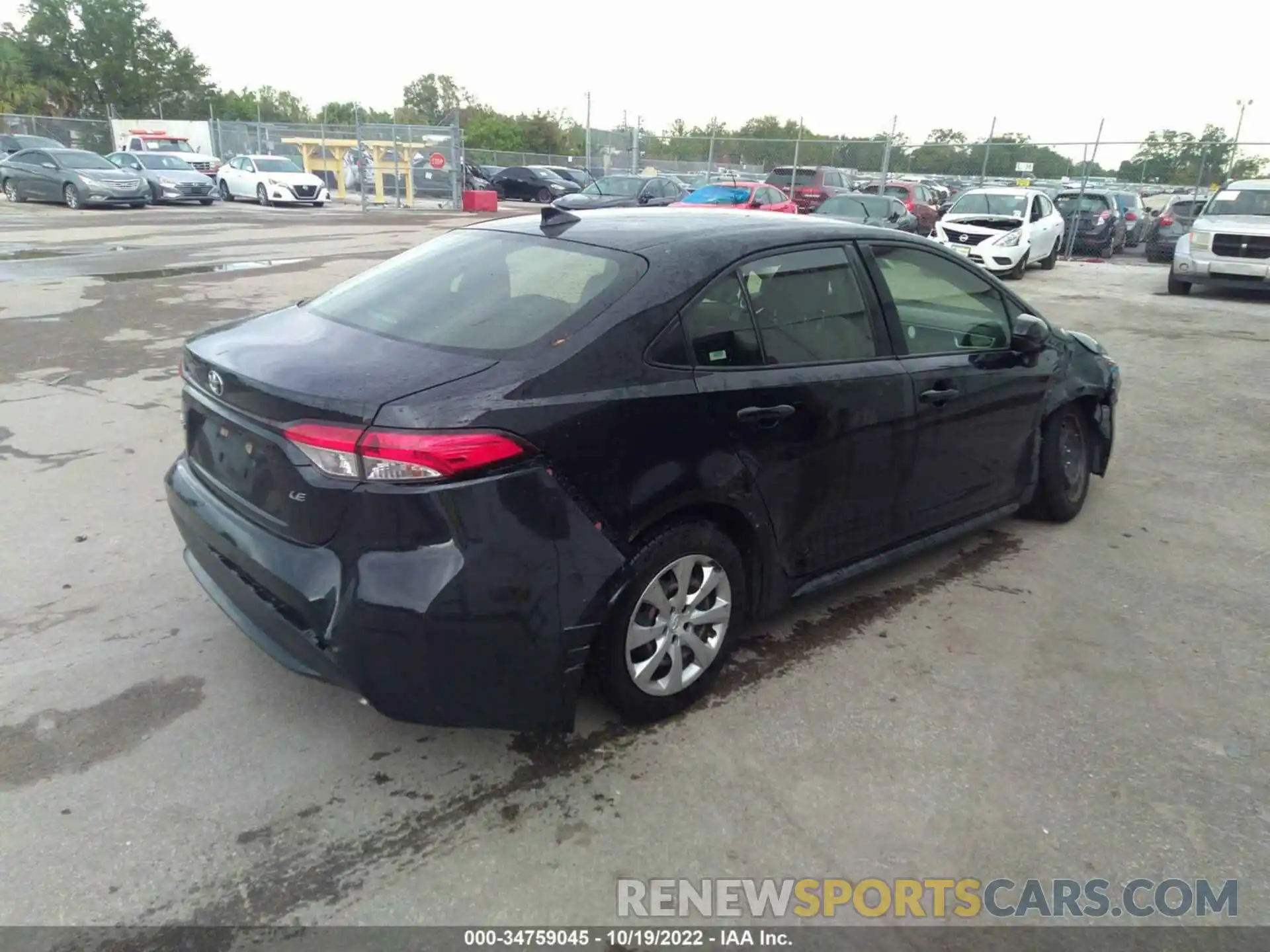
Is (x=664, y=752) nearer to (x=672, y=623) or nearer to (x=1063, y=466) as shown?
(x=672, y=623)

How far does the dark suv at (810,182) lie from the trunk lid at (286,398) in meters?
23.7

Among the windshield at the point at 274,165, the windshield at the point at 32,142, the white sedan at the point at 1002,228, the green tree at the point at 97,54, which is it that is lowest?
the white sedan at the point at 1002,228

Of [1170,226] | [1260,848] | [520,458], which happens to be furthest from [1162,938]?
[1170,226]

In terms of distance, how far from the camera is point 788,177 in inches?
1094

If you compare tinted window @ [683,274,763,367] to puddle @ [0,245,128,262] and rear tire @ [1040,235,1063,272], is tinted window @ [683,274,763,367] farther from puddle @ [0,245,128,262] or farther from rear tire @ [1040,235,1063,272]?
rear tire @ [1040,235,1063,272]

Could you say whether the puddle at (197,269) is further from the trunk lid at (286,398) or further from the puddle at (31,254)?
the trunk lid at (286,398)

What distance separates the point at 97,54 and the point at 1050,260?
7645 centimetres

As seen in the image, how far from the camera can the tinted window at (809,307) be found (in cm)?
321

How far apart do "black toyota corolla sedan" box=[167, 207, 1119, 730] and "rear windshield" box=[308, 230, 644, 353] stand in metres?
0.01

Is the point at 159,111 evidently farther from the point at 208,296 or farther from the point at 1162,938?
the point at 1162,938

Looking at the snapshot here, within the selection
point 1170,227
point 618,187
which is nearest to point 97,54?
point 618,187

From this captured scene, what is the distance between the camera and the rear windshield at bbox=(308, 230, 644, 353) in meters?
2.82

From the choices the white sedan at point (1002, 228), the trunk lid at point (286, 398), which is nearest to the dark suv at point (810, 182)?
the white sedan at point (1002, 228)

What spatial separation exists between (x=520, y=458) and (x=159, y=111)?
83171mm
